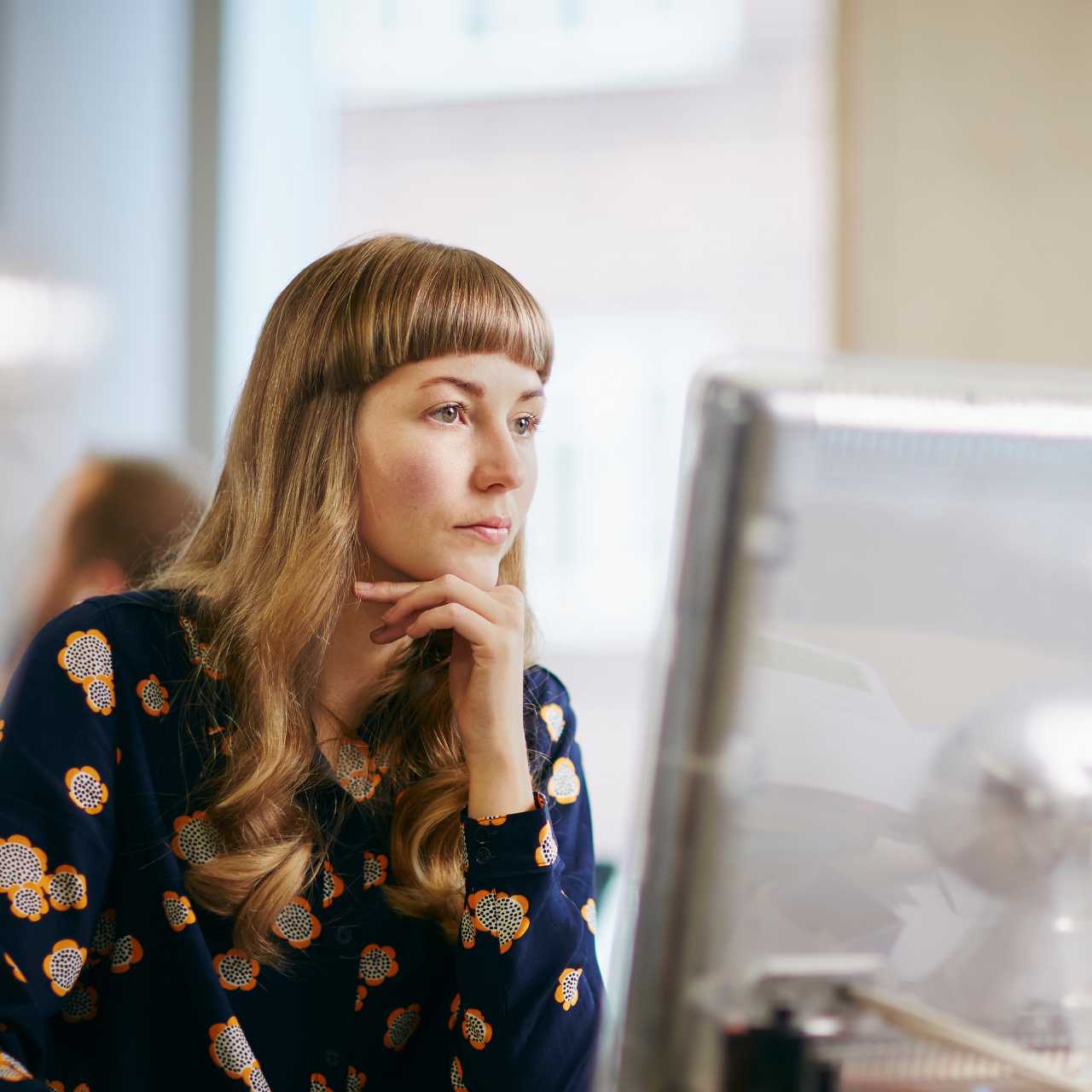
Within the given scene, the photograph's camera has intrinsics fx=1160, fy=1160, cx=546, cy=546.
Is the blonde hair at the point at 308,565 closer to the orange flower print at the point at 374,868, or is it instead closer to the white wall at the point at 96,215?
the orange flower print at the point at 374,868

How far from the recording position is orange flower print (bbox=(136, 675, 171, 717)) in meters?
0.89

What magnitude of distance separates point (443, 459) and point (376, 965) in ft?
1.28

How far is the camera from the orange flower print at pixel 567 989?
2.72ft

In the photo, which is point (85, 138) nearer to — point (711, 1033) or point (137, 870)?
point (137, 870)

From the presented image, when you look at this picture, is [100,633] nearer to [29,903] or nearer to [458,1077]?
[29,903]

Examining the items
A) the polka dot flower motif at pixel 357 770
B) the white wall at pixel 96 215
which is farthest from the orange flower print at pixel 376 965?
the white wall at pixel 96 215

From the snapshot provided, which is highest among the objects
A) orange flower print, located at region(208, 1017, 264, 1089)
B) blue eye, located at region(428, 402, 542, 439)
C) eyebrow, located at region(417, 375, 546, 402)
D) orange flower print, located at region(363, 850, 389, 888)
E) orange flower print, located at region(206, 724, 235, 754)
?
eyebrow, located at region(417, 375, 546, 402)

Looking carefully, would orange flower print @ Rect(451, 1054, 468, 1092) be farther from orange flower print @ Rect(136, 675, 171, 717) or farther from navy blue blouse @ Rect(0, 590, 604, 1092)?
orange flower print @ Rect(136, 675, 171, 717)

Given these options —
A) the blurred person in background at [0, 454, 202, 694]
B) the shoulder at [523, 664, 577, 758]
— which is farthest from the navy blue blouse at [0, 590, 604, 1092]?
the blurred person in background at [0, 454, 202, 694]

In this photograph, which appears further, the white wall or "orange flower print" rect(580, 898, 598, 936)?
the white wall

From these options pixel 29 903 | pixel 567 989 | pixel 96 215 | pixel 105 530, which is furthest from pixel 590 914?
pixel 96 215

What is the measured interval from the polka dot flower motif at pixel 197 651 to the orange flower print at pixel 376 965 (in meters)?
0.24

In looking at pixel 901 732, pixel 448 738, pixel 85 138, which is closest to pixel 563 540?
pixel 85 138

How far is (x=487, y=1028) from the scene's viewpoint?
81cm
